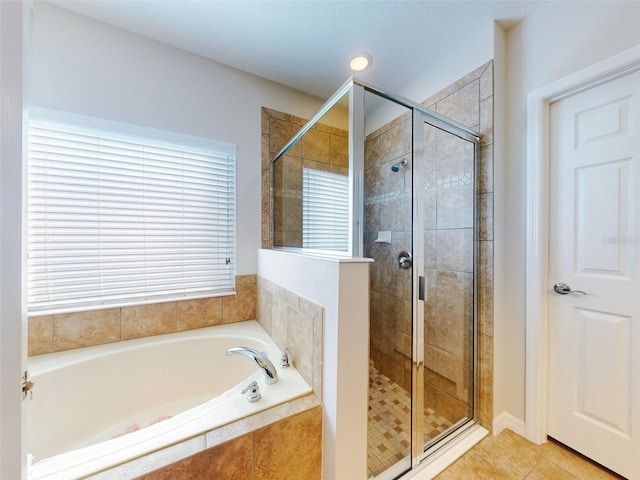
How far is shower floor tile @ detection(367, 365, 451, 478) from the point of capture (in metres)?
1.18

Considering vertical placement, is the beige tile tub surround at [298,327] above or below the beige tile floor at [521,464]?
above

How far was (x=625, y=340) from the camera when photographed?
41.6 inches

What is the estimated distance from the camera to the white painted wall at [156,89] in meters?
1.34

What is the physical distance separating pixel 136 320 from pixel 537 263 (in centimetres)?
243

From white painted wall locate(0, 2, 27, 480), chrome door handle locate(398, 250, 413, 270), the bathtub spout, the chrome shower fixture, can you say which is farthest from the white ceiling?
the bathtub spout

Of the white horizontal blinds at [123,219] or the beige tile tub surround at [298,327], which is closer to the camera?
the beige tile tub surround at [298,327]

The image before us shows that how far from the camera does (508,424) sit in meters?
1.37

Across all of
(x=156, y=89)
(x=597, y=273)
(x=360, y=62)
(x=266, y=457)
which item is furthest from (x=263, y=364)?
(x=360, y=62)

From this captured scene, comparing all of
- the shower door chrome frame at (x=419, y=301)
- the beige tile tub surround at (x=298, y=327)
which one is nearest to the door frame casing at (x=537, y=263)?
the shower door chrome frame at (x=419, y=301)

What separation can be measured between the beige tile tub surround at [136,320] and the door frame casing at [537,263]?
1824 millimetres

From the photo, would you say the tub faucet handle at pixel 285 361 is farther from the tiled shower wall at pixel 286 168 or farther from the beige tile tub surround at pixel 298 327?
the tiled shower wall at pixel 286 168

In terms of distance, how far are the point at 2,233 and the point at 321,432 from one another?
1130mm

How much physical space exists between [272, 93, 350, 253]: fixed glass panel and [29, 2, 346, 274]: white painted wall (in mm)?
→ 147

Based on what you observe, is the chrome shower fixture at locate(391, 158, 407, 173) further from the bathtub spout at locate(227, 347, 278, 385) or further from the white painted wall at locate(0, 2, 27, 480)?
the white painted wall at locate(0, 2, 27, 480)
